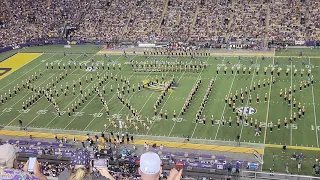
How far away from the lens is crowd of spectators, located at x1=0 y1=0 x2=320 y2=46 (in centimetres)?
4291

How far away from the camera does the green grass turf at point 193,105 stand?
2277 centimetres

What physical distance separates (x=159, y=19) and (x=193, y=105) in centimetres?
2304

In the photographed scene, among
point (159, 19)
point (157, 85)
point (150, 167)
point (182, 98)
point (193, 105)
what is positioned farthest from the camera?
point (159, 19)

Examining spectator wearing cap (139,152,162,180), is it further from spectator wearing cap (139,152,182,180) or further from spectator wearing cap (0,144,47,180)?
spectator wearing cap (0,144,47,180)

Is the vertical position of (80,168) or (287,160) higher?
(80,168)

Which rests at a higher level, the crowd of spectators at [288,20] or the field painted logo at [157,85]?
the crowd of spectators at [288,20]

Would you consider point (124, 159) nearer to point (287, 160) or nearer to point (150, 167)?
point (287, 160)

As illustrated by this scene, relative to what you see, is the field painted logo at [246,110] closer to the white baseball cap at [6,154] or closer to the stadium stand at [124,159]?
the stadium stand at [124,159]

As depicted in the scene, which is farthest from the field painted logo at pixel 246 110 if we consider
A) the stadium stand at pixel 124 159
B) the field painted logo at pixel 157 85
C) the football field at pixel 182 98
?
the field painted logo at pixel 157 85

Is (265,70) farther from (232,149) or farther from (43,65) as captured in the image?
(43,65)

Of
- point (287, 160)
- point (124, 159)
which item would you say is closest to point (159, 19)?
point (124, 159)

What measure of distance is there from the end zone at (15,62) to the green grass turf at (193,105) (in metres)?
1.24

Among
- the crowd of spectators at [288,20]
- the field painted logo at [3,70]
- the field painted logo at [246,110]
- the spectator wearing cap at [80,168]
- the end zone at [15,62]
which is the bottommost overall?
the field painted logo at [246,110]

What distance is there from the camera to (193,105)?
26.7 m
